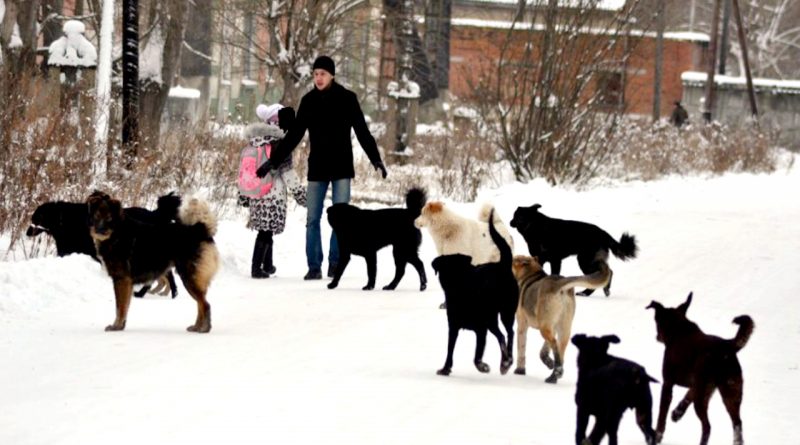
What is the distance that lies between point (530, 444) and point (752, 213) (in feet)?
63.9

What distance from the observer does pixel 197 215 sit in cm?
1120

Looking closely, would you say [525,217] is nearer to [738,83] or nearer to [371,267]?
[371,267]

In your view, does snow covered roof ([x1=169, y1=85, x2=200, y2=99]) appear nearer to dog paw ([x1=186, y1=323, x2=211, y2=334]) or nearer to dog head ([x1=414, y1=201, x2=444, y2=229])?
dog head ([x1=414, y1=201, x2=444, y2=229])

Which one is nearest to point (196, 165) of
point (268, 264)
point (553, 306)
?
point (268, 264)

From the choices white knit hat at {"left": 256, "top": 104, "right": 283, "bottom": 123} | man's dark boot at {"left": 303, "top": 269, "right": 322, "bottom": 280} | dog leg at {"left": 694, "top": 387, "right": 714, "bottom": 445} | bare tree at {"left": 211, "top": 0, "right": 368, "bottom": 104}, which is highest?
bare tree at {"left": 211, "top": 0, "right": 368, "bottom": 104}

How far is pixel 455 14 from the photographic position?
2506 inches

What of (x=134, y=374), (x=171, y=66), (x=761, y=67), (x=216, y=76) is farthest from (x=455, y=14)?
(x=134, y=374)

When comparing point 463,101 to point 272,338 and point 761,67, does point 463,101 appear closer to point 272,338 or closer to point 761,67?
point 272,338

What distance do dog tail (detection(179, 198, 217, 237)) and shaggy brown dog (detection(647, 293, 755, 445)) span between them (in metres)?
4.52

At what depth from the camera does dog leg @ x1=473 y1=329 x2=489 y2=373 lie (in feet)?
30.7

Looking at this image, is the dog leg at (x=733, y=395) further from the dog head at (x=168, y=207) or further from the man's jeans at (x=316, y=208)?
the man's jeans at (x=316, y=208)

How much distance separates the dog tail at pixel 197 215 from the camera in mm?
11188

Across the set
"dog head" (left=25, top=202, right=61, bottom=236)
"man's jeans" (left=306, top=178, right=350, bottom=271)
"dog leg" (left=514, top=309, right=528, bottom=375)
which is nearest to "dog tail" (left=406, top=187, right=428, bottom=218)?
"man's jeans" (left=306, top=178, right=350, bottom=271)

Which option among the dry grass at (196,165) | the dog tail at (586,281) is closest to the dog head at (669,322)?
the dog tail at (586,281)
